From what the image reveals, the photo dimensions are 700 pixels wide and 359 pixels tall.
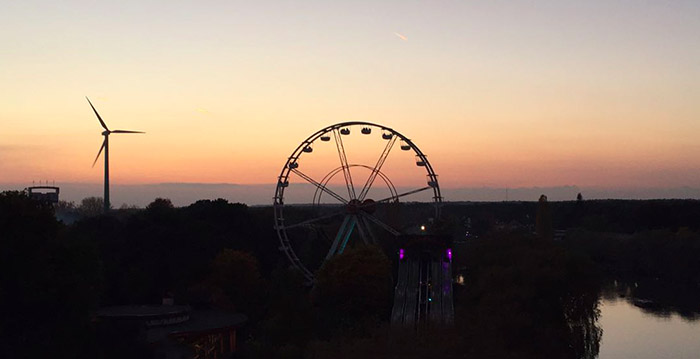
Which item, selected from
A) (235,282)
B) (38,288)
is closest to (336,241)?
(235,282)

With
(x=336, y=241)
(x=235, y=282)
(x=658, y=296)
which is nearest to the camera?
(x=235, y=282)

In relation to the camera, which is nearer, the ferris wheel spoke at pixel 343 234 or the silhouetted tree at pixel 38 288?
the silhouetted tree at pixel 38 288

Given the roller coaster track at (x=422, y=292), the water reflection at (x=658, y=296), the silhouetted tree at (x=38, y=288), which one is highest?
the silhouetted tree at (x=38, y=288)

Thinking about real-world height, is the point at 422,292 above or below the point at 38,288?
below

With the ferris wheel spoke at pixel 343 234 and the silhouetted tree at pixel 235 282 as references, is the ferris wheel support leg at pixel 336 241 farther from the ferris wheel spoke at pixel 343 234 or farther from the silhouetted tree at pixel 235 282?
the silhouetted tree at pixel 235 282

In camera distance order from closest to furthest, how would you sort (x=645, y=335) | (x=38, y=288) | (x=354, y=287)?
(x=38, y=288)
(x=354, y=287)
(x=645, y=335)

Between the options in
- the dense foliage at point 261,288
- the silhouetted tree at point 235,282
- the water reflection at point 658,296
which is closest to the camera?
the dense foliage at point 261,288

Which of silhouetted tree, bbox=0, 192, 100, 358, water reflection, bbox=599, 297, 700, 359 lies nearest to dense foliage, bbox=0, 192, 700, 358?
silhouetted tree, bbox=0, 192, 100, 358

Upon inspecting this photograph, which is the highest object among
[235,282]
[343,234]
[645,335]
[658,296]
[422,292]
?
[343,234]

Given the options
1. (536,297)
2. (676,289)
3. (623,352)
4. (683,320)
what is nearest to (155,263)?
(536,297)

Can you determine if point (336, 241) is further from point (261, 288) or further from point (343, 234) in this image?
point (261, 288)

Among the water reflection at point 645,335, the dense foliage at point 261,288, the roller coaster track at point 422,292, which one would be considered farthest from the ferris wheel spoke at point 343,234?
the water reflection at point 645,335

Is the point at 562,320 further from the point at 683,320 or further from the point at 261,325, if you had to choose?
the point at 683,320

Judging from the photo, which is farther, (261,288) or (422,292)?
(422,292)
